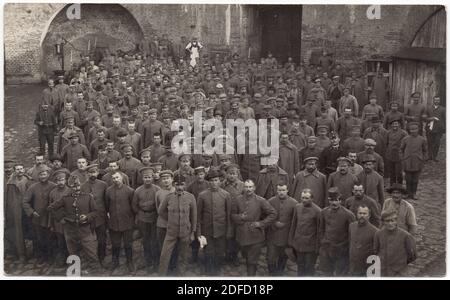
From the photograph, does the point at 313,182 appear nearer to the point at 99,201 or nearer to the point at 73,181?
the point at 99,201

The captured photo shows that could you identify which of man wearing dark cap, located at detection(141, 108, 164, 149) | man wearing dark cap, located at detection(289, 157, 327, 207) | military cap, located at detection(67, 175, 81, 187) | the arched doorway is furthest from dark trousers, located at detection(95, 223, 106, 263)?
the arched doorway

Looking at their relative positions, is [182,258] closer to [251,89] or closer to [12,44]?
[251,89]

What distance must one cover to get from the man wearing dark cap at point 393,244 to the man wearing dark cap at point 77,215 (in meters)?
3.53

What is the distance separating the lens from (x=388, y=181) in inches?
395

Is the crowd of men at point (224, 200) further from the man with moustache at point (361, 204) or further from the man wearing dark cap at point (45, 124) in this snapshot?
the man wearing dark cap at point (45, 124)

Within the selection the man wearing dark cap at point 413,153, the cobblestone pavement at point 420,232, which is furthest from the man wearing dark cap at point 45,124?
the man wearing dark cap at point 413,153

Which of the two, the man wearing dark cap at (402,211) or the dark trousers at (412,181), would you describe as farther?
the dark trousers at (412,181)

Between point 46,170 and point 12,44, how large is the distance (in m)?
13.6

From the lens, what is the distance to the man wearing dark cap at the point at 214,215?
22.4 feet

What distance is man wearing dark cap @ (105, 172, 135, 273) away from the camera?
711 centimetres
